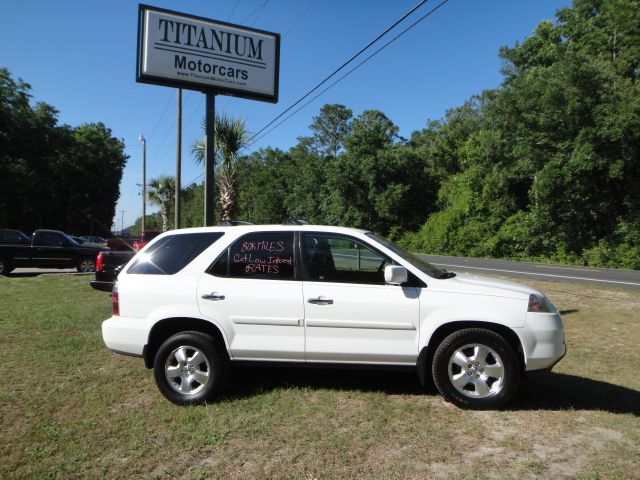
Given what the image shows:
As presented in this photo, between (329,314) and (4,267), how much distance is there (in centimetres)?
1530

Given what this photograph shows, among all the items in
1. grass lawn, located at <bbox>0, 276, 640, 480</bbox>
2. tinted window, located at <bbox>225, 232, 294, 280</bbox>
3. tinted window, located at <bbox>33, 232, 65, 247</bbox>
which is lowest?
grass lawn, located at <bbox>0, 276, 640, 480</bbox>

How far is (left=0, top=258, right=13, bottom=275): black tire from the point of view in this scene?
50.4 feet

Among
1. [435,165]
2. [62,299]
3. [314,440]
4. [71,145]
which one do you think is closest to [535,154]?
[435,165]

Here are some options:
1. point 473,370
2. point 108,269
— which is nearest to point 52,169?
point 108,269

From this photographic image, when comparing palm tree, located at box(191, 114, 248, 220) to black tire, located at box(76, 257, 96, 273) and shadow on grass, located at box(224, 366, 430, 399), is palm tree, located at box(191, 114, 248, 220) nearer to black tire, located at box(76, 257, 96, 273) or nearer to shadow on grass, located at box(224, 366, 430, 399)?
black tire, located at box(76, 257, 96, 273)

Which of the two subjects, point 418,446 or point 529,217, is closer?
point 418,446

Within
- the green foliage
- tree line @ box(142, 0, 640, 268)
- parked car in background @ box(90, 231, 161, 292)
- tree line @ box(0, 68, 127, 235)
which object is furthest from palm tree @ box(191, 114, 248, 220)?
tree line @ box(0, 68, 127, 235)

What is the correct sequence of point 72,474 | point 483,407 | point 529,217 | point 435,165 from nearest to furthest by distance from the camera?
point 72,474, point 483,407, point 529,217, point 435,165

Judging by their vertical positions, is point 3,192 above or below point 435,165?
below

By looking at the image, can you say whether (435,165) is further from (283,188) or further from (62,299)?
(62,299)

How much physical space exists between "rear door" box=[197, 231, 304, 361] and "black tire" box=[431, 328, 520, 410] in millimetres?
1304

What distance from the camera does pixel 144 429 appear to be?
3.88 meters

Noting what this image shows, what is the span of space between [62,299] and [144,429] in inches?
299

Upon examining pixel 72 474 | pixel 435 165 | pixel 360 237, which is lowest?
pixel 72 474
